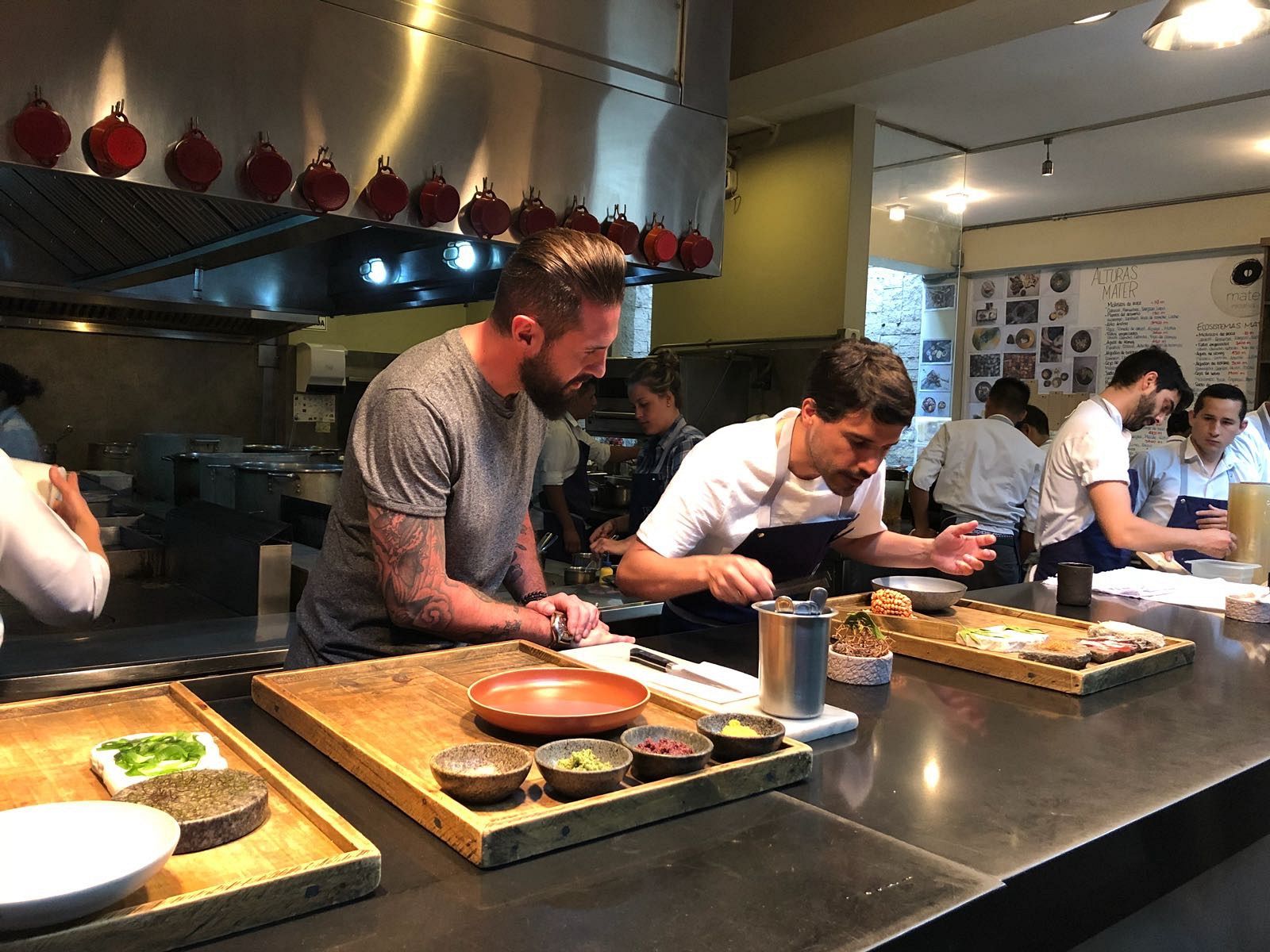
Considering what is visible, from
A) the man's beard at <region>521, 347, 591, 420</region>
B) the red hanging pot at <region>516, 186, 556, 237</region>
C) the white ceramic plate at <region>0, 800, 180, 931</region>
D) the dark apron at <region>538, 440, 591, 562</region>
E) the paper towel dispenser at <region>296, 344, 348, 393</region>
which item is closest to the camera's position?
the white ceramic plate at <region>0, 800, 180, 931</region>

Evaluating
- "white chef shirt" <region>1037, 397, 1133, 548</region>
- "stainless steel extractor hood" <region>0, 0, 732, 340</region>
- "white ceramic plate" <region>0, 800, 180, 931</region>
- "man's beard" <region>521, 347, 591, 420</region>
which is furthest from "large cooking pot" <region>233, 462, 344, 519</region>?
"white chef shirt" <region>1037, 397, 1133, 548</region>

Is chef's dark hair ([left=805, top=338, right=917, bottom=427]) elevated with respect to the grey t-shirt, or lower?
elevated

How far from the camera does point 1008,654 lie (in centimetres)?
191

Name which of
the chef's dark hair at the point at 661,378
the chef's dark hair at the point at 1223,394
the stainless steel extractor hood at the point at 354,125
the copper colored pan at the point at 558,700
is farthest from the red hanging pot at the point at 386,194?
the chef's dark hair at the point at 1223,394

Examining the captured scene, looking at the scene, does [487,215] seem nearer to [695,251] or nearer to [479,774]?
[695,251]

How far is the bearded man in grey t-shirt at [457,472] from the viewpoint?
1751 mm

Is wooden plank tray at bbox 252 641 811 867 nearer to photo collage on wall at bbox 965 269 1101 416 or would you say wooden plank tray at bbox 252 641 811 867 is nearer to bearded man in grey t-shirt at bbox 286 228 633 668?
bearded man in grey t-shirt at bbox 286 228 633 668

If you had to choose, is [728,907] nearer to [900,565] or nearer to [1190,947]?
[1190,947]

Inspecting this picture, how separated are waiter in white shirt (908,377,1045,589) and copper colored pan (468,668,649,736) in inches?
190

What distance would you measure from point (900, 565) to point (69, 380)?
3.82 meters

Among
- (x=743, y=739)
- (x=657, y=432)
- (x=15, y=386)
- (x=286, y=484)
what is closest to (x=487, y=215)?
(x=286, y=484)

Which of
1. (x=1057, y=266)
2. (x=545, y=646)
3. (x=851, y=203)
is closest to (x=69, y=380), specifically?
(x=545, y=646)

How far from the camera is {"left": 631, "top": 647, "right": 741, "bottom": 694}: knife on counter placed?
64.1 inches

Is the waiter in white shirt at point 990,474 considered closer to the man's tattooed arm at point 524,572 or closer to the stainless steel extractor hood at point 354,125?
the stainless steel extractor hood at point 354,125
